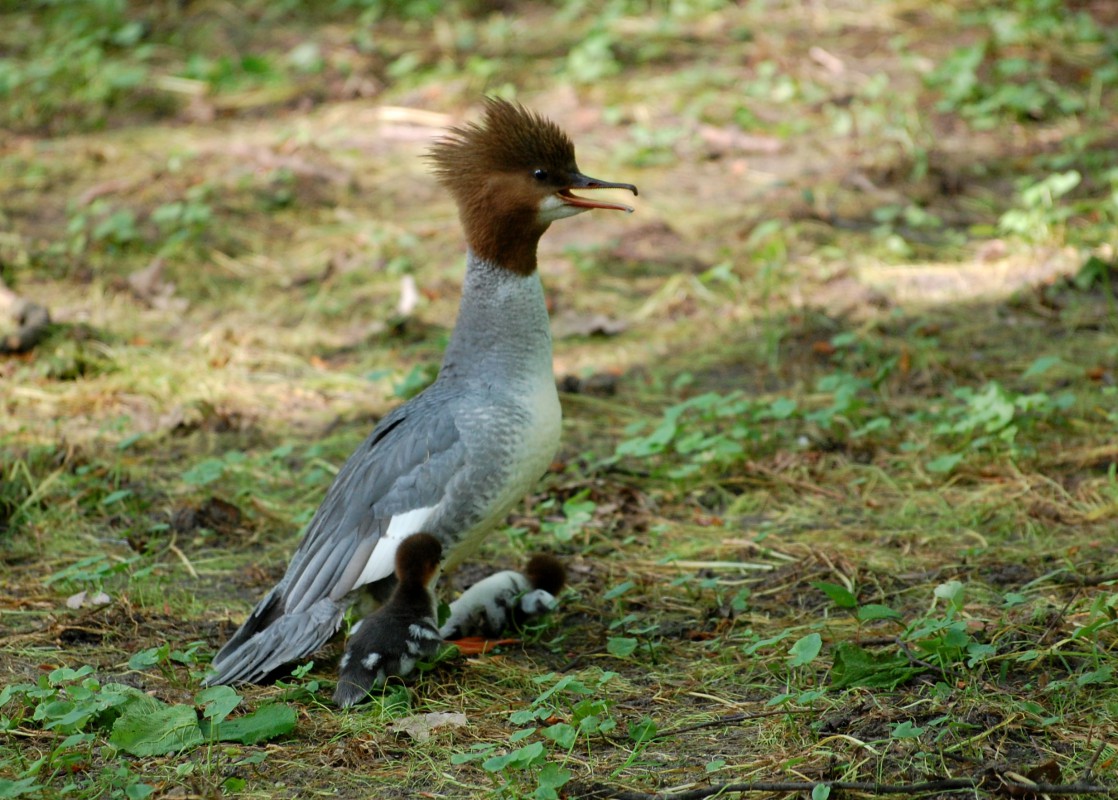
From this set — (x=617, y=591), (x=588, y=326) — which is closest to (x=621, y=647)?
(x=617, y=591)

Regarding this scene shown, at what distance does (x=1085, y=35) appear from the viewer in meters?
9.63

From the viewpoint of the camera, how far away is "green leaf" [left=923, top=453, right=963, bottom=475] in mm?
4766

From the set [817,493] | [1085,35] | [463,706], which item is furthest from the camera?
[1085,35]

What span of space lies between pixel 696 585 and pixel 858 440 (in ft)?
4.15

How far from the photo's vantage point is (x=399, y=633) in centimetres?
348

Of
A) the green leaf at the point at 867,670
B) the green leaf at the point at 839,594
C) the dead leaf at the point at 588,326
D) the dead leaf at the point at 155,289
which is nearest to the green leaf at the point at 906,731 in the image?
the green leaf at the point at 867,670

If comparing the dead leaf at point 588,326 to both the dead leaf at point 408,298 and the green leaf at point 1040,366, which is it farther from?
the green leaf at point 1040,366

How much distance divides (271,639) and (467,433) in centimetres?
83

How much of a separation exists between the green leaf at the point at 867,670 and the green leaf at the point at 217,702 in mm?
1537

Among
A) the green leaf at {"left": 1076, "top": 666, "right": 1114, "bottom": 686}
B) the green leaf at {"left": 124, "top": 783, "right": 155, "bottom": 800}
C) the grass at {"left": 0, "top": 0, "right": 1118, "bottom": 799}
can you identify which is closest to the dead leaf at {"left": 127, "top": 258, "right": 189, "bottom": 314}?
the grass at {"left": 0, "top": 0, "right": 1118, "bottom": 799}

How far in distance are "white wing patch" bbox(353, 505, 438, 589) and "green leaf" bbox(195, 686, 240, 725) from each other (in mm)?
652

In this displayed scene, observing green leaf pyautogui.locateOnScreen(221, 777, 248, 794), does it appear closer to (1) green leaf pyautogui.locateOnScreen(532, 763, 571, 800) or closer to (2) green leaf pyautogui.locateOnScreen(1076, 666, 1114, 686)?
(1) green leaf pyautogui.locateOnScreen(532, 763, 571, 800)

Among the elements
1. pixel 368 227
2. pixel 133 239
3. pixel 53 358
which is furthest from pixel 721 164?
pixel 53 358

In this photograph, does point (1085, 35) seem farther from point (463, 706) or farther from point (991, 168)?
point (463, 706)
